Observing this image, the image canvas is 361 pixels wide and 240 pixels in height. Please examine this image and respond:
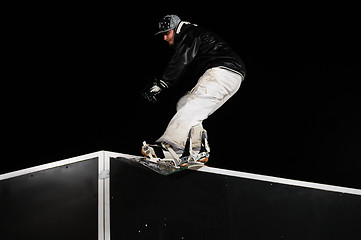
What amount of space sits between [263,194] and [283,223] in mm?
119

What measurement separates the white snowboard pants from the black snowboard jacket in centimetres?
6

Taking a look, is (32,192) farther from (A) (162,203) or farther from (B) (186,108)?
(B) (186,108)

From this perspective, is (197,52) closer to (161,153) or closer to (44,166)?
(161,153)

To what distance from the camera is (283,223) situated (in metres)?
1.17

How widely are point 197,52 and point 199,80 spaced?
7.3 inches

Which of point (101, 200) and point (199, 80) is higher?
point (199, 80)

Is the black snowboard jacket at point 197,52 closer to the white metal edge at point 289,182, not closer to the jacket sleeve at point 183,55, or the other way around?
the jacket sleeve at point 183,55

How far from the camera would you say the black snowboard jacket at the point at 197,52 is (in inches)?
84.5

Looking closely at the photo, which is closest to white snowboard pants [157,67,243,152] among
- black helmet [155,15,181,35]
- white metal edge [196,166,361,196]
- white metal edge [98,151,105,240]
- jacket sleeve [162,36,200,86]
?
jacket sleeve [162,36,200,86]

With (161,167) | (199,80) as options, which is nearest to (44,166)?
(161,167)

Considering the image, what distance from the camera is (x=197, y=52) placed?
7.18 ft

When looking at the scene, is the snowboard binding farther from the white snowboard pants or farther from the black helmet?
the black helmet

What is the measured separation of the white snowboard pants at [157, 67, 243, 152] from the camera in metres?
2.13

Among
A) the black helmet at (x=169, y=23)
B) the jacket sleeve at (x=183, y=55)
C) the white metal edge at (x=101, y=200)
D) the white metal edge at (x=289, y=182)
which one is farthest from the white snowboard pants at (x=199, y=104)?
the white metal edge at (x=289, y=182)
